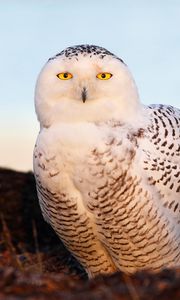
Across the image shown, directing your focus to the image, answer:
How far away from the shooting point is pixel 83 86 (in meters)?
6.52

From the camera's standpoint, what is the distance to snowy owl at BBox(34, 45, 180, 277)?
664cm

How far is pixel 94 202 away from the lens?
6766 mm

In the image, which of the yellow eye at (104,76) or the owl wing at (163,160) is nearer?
the yellow eye at (104,76)

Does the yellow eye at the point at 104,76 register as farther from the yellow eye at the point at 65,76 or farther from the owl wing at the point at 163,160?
the owl wing at the point at 163,160

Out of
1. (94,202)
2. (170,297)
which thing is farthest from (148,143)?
(170,297)

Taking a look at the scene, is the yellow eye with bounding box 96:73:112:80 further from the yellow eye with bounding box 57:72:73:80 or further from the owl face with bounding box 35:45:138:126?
the yellow eye with bounding box 57:72:73:80

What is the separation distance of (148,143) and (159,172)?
0.27 metres

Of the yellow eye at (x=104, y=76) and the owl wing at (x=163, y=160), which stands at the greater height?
the yellow eye at (x=104, y=76)

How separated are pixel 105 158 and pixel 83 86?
0.63 meters

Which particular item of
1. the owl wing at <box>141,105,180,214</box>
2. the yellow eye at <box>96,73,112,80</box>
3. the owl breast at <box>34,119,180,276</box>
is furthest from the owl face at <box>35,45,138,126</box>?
the owl wing at <box>141,105,180,214</box>

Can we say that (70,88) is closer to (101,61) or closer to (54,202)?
(101,61)

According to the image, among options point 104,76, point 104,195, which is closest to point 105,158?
point 104,195

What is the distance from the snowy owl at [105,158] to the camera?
664cm

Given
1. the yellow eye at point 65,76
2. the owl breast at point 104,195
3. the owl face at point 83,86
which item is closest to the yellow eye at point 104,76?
the owl face at point 83,86
